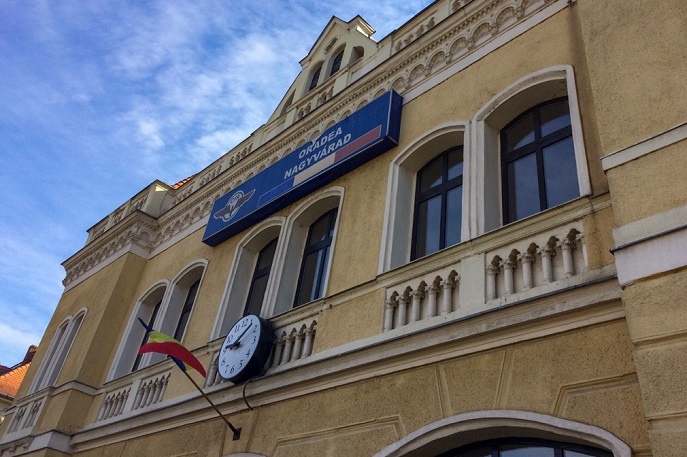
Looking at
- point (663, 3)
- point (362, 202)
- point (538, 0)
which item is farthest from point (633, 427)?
point (538, 0)

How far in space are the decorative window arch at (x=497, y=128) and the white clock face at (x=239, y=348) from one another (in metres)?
3.24

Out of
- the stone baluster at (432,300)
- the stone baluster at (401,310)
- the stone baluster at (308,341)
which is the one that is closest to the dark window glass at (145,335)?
the stone baluster at (308,341)

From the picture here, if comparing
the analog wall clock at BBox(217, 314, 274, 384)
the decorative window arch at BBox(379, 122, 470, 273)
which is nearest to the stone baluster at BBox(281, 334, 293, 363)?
the analog wall clock at BBox(217, 314, 274, 384)

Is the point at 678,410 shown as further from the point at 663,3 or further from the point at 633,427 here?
the point at 663,3

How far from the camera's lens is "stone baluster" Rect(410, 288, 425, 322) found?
21.9ft

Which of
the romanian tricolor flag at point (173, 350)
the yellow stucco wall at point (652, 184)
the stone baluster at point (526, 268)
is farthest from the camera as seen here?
the romanian tricolor flag at point (173, 350)

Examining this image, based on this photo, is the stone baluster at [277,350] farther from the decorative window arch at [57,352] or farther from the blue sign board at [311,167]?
the decorative window arch at [57,352]

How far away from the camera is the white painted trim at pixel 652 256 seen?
4.34m

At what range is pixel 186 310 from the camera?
39.2 feet

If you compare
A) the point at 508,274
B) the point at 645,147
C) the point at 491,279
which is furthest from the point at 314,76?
the point at 645,147

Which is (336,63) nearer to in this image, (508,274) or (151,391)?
(151,391)

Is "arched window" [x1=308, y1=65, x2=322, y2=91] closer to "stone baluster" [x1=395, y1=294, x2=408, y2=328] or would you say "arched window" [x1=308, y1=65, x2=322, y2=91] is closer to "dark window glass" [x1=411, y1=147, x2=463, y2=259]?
"dark window glass" [x1=411, y1=147, x2=463, y2=259]

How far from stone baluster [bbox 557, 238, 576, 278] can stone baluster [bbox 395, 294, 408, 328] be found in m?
1.86

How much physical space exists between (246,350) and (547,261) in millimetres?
4185
